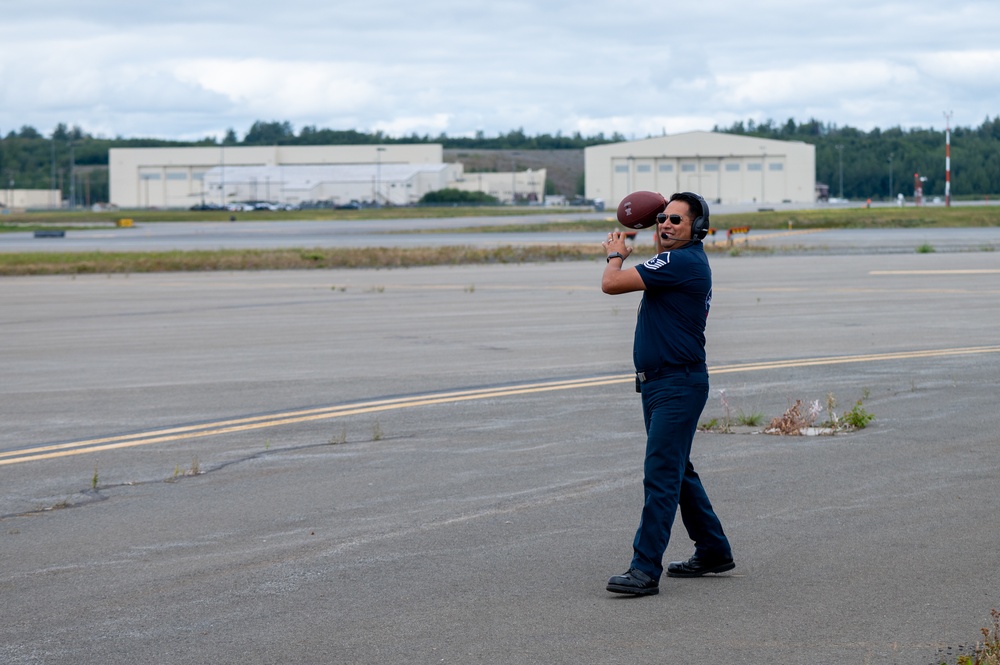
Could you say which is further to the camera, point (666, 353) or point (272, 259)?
point (272, 259)

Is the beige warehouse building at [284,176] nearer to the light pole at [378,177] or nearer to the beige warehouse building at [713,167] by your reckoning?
the light pole at [378,177]

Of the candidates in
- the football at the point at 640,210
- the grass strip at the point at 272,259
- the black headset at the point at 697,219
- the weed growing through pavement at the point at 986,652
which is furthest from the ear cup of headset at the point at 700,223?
the grass strip at the point at 272,259

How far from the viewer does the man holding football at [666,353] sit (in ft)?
19.4

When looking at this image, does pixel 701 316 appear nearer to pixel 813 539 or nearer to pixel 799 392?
pixel 813 539

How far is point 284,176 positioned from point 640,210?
133 metres

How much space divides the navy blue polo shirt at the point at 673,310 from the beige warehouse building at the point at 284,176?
124981 mm

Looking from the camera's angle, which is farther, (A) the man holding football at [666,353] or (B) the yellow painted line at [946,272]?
(B) the yellow painted line at [946,272]

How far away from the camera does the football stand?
5891mm

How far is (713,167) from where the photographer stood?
12125cm

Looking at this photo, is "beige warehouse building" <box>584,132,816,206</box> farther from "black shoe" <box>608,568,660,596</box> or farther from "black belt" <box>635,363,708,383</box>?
"black shoe" <box>608,568,660,596</box>

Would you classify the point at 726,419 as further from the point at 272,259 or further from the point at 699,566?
the point at 272,259

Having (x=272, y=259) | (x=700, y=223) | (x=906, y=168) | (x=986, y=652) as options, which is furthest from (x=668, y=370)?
(x=906, y=168)

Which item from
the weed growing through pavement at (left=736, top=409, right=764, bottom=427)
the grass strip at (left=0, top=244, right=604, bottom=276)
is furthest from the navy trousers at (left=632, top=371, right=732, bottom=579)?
the grass strip at (left=0, top=244, right=604, bottom=276)

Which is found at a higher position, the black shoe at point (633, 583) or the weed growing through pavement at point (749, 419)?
the weed growing through pavement at point (749, 419)
